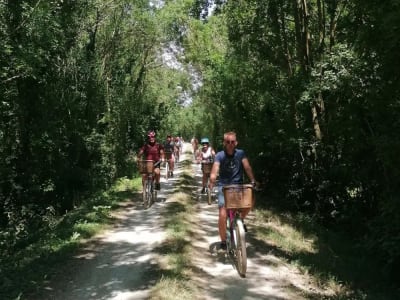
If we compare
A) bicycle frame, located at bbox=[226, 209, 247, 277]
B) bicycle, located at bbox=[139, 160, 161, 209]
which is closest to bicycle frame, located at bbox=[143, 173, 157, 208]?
bicycle, located at bbox=[139, 160, 161, 209]

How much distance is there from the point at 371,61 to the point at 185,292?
227 inches

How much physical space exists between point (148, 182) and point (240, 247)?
24.7 feet

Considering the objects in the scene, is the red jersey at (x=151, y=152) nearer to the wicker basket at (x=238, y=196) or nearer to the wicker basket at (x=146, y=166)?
the wicker basket at (x=146, y=166)

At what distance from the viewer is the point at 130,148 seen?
30.9m

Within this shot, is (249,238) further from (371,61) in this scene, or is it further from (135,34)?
(135,34)

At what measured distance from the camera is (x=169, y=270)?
26.8 ft

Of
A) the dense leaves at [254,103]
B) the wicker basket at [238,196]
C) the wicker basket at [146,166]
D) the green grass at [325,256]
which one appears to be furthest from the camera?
the wicker basket at [146,166]

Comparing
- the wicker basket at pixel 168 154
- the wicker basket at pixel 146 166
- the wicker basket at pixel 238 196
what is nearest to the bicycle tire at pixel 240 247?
the wicker basket at pixel 238 196

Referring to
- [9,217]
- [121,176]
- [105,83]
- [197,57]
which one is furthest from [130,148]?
[9,217]

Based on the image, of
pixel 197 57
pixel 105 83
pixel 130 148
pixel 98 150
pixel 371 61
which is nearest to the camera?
pixel 371 61

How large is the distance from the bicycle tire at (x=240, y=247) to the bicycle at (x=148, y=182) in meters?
6.66

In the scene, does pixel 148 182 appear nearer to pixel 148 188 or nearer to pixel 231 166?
pixel 148 188

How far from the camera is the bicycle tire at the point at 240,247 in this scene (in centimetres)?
749

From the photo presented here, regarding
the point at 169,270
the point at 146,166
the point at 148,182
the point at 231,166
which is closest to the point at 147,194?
the point at 148,182
